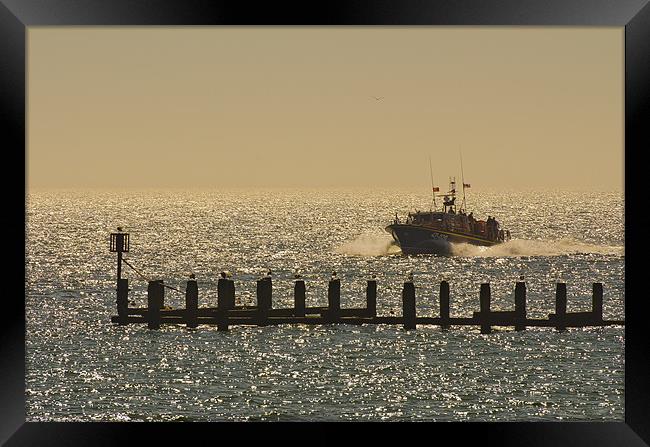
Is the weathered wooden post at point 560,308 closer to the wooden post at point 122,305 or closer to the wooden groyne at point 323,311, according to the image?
the wooden groyne at point 323,311

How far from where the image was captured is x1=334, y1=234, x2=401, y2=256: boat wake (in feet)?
161

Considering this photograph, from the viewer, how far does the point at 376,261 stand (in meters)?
44.9

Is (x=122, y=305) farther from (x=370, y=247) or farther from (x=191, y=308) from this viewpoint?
(x=370, y=247)

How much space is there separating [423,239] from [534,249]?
7937 mm

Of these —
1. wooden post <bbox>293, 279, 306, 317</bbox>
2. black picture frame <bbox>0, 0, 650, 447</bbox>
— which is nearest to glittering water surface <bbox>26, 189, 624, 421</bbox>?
wooden post <bbox>293, 279, 306, 317</bbox>

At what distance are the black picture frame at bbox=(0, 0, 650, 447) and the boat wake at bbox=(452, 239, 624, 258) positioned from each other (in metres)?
40.7

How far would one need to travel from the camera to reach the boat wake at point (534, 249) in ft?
158

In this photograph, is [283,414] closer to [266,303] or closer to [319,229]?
[266,303]

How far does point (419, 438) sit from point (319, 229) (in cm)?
5935

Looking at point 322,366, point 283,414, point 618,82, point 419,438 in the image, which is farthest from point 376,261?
point 419,438

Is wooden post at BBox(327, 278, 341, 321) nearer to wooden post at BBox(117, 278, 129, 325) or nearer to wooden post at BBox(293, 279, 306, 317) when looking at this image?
wooden post at BBox(293, 279, 306, 317)

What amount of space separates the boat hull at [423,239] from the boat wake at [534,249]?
5.38ft

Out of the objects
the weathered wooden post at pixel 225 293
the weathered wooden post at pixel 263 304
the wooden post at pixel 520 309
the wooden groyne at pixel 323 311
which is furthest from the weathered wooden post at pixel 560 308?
the weathered wooden post at pixel 225 293

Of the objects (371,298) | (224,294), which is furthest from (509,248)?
(224,294)
